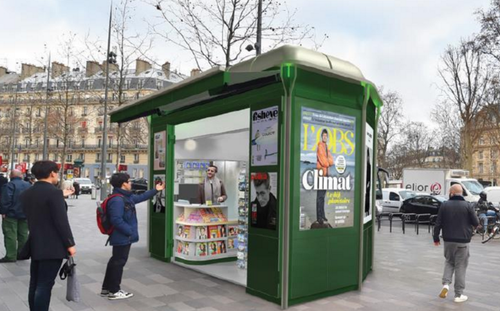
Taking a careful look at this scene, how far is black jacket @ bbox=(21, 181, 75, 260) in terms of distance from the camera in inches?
181

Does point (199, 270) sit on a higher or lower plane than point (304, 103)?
lower

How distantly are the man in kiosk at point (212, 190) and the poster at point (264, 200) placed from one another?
2.61 metres

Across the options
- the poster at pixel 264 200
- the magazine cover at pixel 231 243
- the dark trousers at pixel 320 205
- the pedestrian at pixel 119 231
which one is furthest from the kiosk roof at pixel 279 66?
the magazine cover at pixel 231 243

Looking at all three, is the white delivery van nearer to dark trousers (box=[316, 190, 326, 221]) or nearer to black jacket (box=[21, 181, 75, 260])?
dark trousers (box=[316, 190, 326, 221])

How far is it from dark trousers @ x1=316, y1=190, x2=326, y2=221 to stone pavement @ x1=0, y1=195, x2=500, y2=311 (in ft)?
3.79

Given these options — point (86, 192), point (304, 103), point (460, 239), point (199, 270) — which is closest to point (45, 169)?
point (304, 103)

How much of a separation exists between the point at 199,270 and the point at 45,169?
13.6 ft

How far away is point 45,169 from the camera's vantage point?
15.6 feet

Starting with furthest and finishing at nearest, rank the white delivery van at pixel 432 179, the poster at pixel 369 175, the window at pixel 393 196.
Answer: the white delivery van at pixel 432 179 → the window at pixel 393 196 → the poster at pixel 369 175

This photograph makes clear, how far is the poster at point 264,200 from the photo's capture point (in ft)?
20.2

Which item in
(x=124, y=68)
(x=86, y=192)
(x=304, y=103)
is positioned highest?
(x=124, y=68)

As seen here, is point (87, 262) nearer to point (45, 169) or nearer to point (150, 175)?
point (150, 175)

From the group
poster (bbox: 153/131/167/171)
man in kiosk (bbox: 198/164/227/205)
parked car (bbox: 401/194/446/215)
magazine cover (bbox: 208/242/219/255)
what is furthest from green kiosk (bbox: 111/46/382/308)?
parked car (bbox: 401/194/446/215)

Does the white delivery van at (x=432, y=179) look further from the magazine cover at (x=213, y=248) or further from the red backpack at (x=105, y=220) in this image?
the red backpack at (x=105, y=220)
